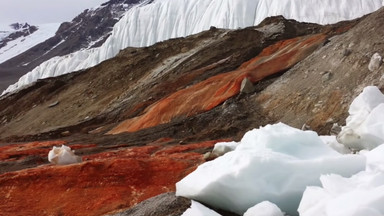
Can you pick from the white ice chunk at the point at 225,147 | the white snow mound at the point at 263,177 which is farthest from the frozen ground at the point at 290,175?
the white ice chunk at the point at 225,147

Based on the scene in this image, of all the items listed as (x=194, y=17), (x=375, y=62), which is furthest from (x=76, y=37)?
(x=375, y=62)

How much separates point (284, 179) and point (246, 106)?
428 inches

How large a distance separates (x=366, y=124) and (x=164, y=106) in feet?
43.7

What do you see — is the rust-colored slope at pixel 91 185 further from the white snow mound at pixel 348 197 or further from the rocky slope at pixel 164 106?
the white snow mound at pixel 348 197

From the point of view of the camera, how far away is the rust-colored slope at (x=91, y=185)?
26.5ft

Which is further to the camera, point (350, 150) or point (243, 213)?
point (350, 150)

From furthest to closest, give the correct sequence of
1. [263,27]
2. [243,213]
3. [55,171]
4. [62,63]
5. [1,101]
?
[62,63]
[1,101]
[263,27]
[55,171]
[243,213]

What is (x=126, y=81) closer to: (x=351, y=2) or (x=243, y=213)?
(x=243, y=213)

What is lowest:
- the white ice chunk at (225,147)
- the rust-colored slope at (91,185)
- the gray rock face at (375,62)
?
the rust-colored slope at (91,185)

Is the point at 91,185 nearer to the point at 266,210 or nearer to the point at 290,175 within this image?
the point at 290,175

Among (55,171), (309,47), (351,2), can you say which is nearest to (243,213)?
(55,171)

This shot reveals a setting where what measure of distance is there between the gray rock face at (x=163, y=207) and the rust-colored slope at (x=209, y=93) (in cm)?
1117

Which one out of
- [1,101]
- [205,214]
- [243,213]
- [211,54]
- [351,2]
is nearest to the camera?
[205,214]

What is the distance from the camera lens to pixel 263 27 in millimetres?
31000
